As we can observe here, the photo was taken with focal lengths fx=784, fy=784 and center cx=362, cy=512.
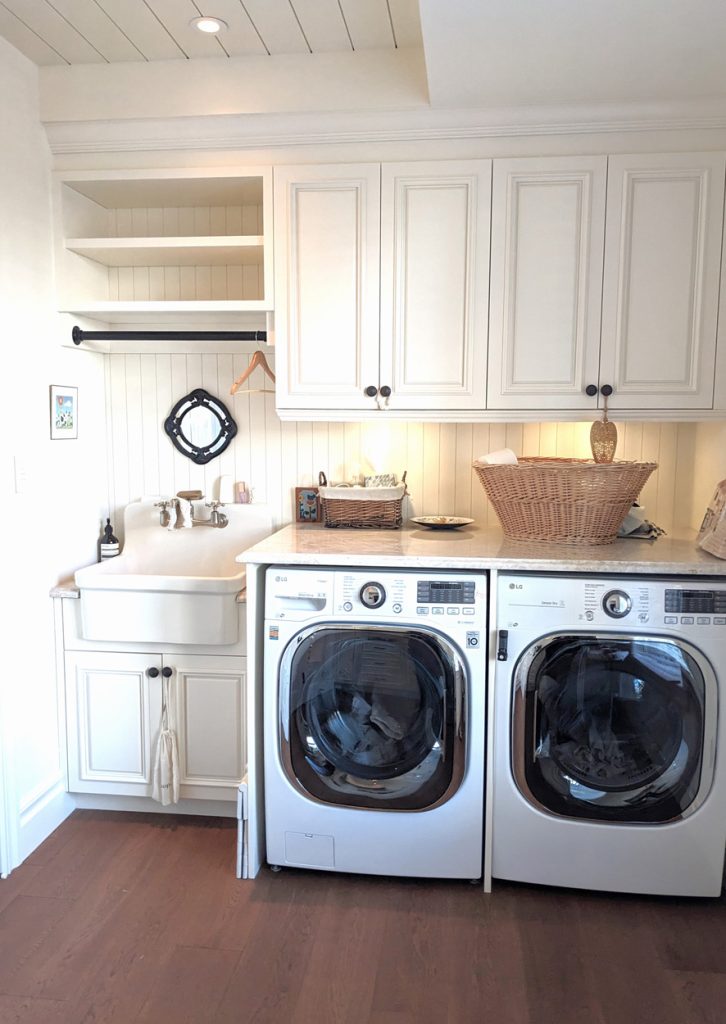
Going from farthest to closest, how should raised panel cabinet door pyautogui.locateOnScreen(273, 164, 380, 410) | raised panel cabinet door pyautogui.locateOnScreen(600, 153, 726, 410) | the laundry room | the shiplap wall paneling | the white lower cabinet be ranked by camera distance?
the shiplap wall paneling
the white lower cabinet
raised panel cabinet door pyautogui.locateOnScreen(273, 164, 380, 410)
raised panel cabinet door pyautogui.locateOnScreen(600, 153, 726, 410)
the laundry room

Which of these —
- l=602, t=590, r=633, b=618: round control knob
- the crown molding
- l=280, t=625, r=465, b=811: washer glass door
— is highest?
the crown molding

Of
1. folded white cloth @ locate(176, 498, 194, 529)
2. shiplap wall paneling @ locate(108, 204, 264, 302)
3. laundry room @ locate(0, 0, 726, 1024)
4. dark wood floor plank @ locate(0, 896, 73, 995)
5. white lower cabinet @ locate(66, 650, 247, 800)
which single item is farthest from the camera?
shiplap wall paneling @ locate(108, 204, 264, 302)

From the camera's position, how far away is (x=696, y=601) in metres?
2.19

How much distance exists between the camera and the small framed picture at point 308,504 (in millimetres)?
2994

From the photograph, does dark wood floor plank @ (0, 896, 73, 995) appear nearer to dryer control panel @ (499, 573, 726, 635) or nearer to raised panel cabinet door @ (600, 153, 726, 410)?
dryer control panel @ (499, 573, 726, 635)

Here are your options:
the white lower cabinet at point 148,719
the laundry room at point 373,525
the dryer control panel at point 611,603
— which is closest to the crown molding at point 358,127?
the laundry room at point 373,525

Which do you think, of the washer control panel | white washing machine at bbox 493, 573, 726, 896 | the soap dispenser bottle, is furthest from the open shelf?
white washing machine at bbox 493, 573, 726, 896

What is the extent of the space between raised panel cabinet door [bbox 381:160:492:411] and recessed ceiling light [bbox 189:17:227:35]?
0.64 meters

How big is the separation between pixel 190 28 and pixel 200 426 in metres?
1.32

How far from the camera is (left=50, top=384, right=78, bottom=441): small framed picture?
2.69 metres

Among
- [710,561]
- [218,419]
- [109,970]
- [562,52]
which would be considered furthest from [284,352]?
[109,970]

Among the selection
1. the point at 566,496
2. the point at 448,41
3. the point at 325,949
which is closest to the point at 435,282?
the point at 448,41

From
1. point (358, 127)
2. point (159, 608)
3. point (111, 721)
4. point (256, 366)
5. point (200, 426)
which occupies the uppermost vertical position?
point (358, 127)

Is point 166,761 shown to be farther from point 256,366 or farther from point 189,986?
point 256,366
